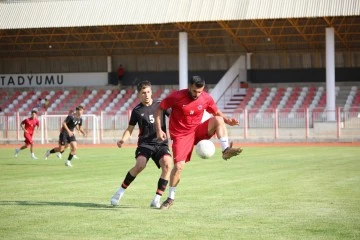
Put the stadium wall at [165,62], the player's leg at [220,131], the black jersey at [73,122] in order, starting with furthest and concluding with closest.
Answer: the stadium wall at [165,62] < the black jersey at [73,122] < the player's leg at [220,131]

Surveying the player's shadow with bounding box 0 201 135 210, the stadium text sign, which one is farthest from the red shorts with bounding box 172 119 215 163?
the stadium text sign

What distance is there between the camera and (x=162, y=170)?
46.8 ft

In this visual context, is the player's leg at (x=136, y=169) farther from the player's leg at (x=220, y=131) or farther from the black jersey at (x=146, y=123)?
the player's leg at (x=220, y=131)

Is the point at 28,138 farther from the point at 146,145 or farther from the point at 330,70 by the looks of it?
the point at 146,145

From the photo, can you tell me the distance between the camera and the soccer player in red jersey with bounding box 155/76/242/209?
13625mm

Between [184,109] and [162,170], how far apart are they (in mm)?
1201

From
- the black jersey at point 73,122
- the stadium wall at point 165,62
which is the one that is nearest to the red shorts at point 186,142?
the black jersey at point 73,122

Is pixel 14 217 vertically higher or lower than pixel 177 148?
lower

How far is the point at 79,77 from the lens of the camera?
204 ft

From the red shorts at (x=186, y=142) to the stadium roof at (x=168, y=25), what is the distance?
31.8m

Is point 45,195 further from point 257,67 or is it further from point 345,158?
point 257,67

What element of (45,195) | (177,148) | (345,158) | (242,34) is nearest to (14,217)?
(177,148)

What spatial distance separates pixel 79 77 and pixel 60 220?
50529 mm

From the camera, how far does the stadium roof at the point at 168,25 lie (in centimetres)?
4638
